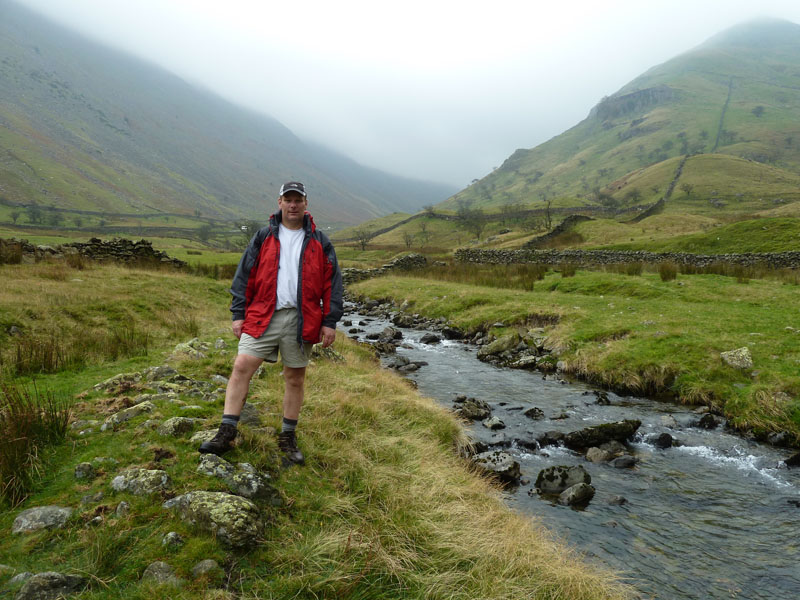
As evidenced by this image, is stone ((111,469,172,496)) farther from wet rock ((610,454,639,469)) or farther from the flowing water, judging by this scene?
wet rock ((610,454,639,469))

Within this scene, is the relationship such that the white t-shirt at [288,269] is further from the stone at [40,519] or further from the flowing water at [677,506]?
the flowing water at [677,506]

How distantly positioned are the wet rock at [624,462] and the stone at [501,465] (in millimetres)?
2212

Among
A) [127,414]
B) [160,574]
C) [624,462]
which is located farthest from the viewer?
[624,462]

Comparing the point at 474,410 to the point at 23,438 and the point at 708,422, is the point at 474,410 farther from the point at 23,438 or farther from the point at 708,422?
the point at 23,438

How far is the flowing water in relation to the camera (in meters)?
5.74

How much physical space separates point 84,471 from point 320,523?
8.66 ft

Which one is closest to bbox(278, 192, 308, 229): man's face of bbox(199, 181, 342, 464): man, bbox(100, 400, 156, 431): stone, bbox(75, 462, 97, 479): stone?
bbox(199, 181, 342, 464): man

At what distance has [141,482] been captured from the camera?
4406 millimetres

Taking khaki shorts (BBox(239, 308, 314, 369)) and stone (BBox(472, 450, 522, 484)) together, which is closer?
khaki shorts (BBox(239, 308, 314, 369))

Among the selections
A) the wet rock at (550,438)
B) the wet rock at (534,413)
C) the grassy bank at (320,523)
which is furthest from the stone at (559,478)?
the wet rock at (534,413)

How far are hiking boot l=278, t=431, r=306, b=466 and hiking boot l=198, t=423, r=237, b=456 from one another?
2.30 ft

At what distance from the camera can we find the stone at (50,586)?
3.02m

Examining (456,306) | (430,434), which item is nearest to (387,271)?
(456,306)

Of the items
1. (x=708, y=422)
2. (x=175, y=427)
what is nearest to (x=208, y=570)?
(x=175, y=427)
